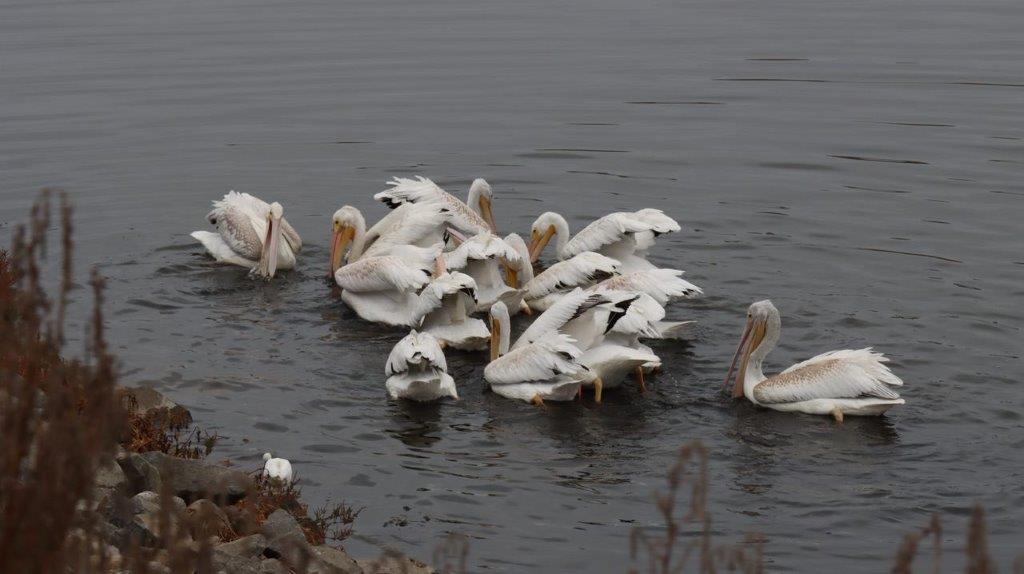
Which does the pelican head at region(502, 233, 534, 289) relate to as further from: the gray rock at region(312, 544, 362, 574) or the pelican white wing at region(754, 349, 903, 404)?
the gray rock at region(312, 544, 362, 574)

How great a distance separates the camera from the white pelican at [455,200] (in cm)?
1279

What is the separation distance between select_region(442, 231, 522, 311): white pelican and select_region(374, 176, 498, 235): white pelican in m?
1.14

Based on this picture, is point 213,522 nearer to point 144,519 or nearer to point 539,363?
point 144,519

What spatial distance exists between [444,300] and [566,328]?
3.52 feet

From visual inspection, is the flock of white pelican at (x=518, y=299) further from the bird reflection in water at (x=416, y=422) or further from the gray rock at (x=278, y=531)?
the gray rock at (x=278, y=531)

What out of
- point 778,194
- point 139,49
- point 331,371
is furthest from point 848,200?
point 139,49

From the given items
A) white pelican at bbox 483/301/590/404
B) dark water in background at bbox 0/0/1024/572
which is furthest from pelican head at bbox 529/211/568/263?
white pelican at bbox 483/301/590/404

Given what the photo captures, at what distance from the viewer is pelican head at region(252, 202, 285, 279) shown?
12250 millimetres

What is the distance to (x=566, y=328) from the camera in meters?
10.0

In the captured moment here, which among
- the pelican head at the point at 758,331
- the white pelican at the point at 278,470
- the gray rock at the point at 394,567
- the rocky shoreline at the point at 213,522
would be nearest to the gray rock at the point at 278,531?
the rocky shoreline at the point at 213,522

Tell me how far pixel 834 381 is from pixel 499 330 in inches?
98.3

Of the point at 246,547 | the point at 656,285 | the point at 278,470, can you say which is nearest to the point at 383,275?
the point at 656,285

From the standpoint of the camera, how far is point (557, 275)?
444 inches

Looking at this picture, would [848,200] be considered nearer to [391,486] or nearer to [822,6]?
[391,486]
